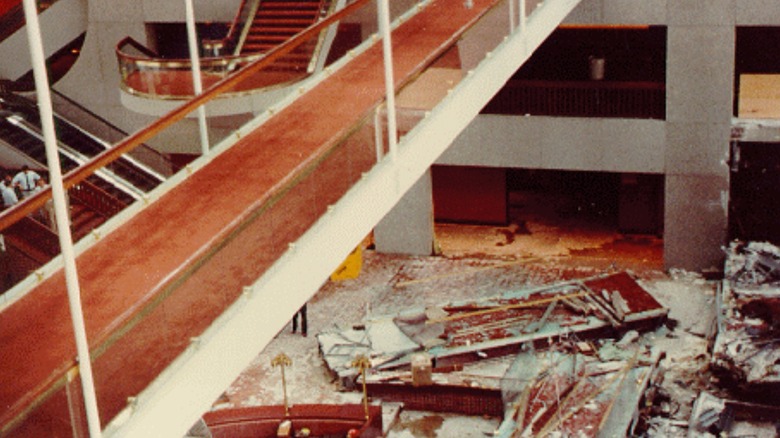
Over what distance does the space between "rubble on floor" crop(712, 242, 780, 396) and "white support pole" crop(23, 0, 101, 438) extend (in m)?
9.89

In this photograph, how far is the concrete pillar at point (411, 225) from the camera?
17922mm

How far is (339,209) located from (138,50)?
41.1ft

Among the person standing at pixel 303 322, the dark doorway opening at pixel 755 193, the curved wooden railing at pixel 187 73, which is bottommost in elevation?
the person standing at pixel 303 322

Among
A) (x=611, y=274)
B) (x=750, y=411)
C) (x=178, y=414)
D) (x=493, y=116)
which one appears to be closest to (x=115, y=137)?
(x=493, y=116)

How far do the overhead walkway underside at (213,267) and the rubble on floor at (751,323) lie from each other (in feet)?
20.7

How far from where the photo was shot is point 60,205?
11.1 ft

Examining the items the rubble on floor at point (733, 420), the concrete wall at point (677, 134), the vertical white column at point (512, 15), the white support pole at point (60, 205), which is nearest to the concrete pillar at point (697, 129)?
the concrete wall at point (677, 134)

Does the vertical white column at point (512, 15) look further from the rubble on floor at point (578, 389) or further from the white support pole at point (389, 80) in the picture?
the rubble on floor at point (578, 389)

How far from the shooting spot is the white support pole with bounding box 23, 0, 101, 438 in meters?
3.09

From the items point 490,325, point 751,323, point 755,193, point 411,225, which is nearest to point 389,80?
point 490,325

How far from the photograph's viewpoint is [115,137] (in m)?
19.0

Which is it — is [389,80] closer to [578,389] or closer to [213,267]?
[213,267]

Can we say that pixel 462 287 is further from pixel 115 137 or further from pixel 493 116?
pixel 115 137

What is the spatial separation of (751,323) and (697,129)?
4.17 meters
